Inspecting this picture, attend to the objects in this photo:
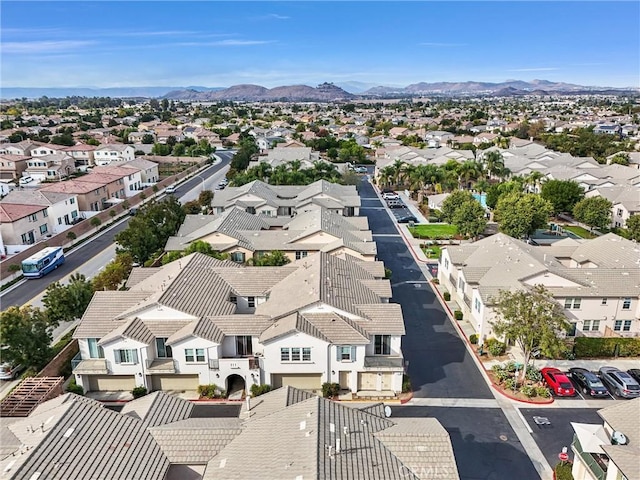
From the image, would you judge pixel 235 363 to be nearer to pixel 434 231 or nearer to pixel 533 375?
pixel 533 375

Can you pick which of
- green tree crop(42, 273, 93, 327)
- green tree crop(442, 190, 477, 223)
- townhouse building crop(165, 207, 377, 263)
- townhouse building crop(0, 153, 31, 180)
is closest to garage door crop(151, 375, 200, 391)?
green tree crop(42, 273, 93, 327)

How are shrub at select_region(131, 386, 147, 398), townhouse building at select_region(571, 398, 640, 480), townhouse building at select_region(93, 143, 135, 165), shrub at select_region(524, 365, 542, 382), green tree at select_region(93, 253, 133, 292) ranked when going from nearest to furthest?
townhouse building at select_region(571, 398, 640, 480)
shrub at select_region(131, 386, 147, 398)
shrub at select_region(524, 365, 542, 382)
green tree at select_region(93, 253, 133, 292)
townhouse building at select_region(93, 143, 135, 165)

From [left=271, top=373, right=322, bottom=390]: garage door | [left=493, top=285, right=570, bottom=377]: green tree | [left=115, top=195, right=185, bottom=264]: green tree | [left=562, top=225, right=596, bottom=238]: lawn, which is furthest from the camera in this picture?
[left=562, top=225, right=596, bottom=238]: lawn

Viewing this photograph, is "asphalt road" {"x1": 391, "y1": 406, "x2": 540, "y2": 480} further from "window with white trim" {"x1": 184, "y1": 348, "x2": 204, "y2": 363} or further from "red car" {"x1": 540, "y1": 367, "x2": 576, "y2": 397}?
"window with white trim" {"x1": 184, "y1": 348, "x2": 204, "y2": 363}

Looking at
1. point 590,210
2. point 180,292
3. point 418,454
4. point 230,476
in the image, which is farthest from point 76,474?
point 590,210

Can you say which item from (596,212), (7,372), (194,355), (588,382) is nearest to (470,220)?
(596,212)

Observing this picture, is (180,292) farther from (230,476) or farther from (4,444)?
(230,476)
